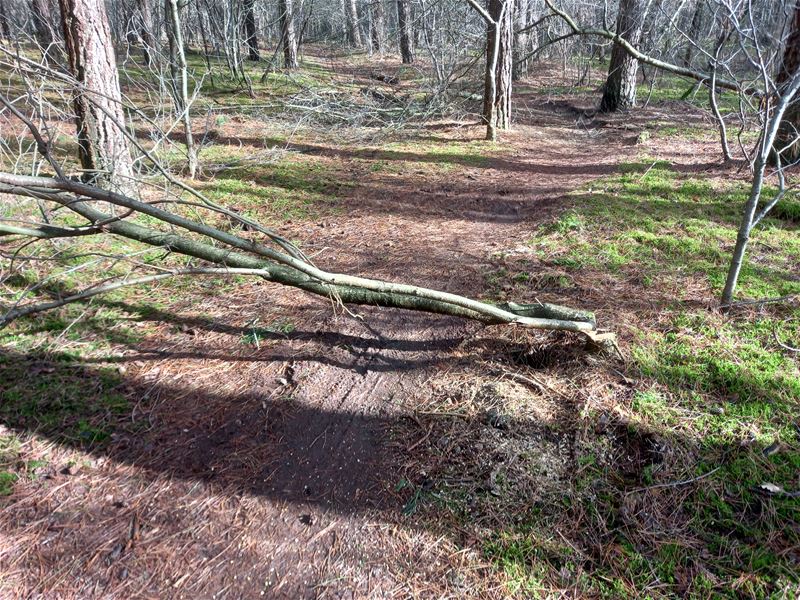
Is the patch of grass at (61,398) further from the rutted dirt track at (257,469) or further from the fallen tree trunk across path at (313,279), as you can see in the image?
the fallen tree trunk across path at (313,279)

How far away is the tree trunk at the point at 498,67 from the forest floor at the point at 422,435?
5.01m

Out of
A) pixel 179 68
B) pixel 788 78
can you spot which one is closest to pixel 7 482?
pixel 179 68

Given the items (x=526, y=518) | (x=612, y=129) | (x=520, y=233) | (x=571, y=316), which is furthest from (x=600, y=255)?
(x=612, y=129)

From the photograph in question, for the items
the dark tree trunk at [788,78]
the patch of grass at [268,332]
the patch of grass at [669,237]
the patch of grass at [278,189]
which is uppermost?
the dark tree trunk at [788,78]

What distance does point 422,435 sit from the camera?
2779 mm

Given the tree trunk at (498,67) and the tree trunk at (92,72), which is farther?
the tree trunk at (498,67)

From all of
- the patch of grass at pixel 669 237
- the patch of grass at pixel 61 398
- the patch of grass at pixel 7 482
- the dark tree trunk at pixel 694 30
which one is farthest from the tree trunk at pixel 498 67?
the patch of grass at pixel 7 482

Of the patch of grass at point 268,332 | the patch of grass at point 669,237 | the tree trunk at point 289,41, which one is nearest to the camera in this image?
the patch of grass at point 268,332

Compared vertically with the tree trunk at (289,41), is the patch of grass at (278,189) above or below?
below

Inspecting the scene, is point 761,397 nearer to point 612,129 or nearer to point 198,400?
point 198,400

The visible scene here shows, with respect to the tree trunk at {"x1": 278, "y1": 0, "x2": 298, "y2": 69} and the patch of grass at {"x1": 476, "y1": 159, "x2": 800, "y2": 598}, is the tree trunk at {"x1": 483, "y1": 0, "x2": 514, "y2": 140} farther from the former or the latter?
the tree trunk at {"x1": 278, "y1": 0, "x2": 298, "y2": 69}

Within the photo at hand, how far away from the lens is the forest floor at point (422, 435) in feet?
7.20

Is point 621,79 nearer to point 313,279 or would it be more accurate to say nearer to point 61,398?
point 313,279

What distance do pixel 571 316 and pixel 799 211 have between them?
3.54 metres
